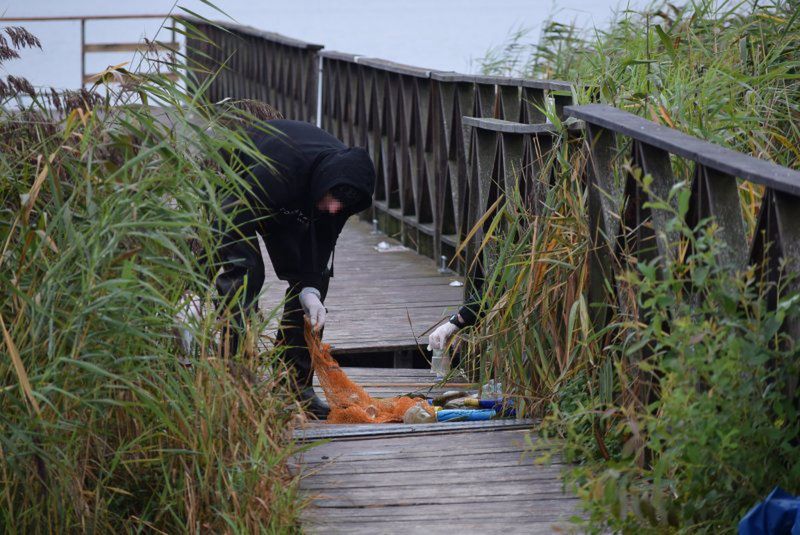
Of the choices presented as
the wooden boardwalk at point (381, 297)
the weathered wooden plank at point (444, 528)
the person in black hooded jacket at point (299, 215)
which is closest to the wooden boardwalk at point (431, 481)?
the weathered wooden plank at point (444, 528)

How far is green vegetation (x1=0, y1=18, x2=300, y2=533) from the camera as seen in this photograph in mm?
3088

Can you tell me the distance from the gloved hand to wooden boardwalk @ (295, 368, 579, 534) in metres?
0.59

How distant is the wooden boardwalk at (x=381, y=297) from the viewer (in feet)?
19.3

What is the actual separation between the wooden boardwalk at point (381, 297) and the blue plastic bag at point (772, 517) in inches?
108

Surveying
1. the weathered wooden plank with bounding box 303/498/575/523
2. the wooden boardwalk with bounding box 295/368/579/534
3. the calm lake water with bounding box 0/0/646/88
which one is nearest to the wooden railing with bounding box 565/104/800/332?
the wooden boardwalk with bounding box 295/368/579/534

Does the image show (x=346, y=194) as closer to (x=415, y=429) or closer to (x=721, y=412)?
(x=415, y=429)

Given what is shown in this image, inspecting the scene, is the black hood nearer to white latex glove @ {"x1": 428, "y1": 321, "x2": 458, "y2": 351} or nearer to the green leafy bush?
white latex glove @ {"x1": 428, "y1": 321, "x2": 458, "y2": 351}

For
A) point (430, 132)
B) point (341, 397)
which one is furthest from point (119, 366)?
point (430, 132)


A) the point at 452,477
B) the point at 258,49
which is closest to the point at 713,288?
the point at 452,477

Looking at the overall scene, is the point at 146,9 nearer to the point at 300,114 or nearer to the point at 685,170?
the point at 300,114

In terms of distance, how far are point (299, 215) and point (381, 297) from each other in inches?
78.8

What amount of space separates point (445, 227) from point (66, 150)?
4.02m

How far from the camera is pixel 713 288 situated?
113 inches

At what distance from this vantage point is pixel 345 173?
451cm
